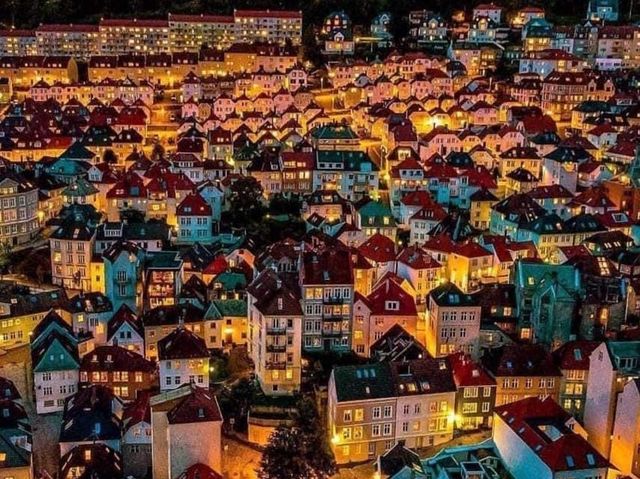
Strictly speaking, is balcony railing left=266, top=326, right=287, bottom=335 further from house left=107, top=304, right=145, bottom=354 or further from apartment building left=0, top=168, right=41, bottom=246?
apartment building left=0, top=168, right=41, bottom=246

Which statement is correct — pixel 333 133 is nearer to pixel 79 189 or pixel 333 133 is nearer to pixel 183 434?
pixel 79 189

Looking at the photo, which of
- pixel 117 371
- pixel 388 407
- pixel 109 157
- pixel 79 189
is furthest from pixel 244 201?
pixel 388 407

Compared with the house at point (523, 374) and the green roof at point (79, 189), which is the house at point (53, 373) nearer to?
the house at point (523, 374)

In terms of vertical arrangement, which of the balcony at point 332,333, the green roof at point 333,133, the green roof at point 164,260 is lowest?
the balcony at point 332,333

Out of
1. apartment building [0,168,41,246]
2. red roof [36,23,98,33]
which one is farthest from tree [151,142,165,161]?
red roof [36,23,98,33]

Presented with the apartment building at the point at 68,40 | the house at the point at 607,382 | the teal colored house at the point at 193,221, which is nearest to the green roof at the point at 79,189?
the teal colored house at the point at 193,221

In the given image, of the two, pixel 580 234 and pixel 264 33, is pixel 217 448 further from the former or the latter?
pixel 264 33

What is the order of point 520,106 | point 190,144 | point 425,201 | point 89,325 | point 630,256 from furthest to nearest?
1. point 520,106
2. point 190,144
3. point 425,201
4. point 630,256
5. point 89,325

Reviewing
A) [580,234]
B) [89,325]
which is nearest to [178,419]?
[89,325]
